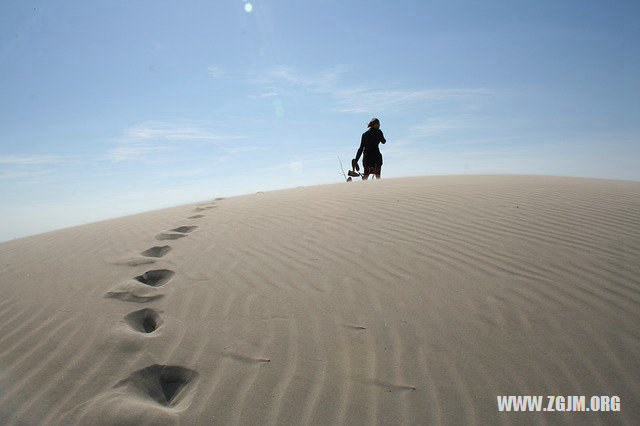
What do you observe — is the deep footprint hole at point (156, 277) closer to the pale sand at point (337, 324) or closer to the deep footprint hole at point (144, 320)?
the pale sand at point (337, 324)

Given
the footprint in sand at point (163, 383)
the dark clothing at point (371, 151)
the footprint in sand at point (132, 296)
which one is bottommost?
the footprint in sand at point (163, 383)

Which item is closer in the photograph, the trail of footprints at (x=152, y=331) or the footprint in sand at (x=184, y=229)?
the trail of footprints at (x=152, y=331)

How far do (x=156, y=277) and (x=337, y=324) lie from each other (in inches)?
78.6

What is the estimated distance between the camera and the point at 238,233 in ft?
15.3

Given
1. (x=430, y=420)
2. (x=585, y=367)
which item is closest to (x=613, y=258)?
(x=585, y=367)

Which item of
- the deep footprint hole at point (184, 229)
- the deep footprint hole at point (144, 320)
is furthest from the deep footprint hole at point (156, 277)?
the deep footprint hole at point (184, 229)

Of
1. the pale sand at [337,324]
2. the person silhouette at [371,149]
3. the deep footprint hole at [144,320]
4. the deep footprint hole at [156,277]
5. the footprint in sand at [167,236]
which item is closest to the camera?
the pale sand at [337,324]

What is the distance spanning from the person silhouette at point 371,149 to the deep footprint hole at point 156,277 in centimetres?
710

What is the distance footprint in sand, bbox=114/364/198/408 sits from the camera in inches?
80.4

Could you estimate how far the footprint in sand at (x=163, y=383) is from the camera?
2.04 meters

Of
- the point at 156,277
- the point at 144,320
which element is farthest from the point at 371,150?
the point at 144,320

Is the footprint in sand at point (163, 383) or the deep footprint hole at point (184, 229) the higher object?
the deep footprint hole at point (184, 229)

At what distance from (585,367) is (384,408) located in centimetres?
123

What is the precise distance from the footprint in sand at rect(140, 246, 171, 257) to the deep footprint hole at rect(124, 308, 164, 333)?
4.60 feet
